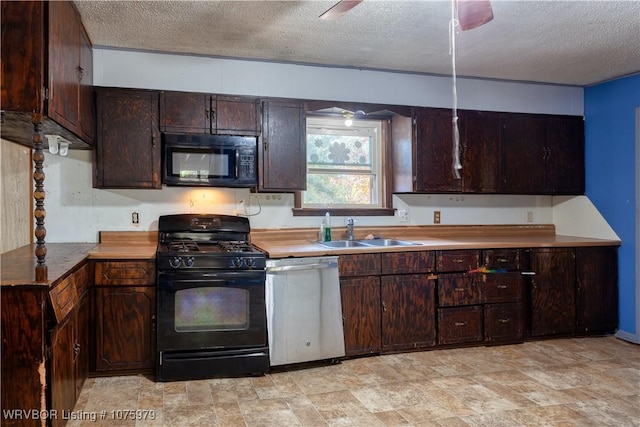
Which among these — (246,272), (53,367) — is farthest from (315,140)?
(53,367)

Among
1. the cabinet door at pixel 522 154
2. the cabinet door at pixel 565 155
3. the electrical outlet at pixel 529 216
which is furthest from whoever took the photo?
the electrical outlet at pixel 529 216

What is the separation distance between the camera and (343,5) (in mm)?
2375

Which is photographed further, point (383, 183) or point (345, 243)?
point (383, 183)

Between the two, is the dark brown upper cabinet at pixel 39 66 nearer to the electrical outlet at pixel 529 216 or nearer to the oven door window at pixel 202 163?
the oven door window at pixel 202 163

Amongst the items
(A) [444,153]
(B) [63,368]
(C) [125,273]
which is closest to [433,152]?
(A) [444,153]

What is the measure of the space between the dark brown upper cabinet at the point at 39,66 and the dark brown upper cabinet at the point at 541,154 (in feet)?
11.6

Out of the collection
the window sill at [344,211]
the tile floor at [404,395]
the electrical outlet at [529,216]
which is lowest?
the tile floor at [404,395]

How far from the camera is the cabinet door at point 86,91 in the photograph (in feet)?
10.1

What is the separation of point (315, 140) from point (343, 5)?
1921 mm

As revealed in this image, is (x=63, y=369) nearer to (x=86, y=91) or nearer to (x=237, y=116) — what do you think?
(x=86, y=91)

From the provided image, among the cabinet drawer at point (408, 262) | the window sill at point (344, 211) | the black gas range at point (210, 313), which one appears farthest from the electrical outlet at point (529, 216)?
the black gas range at point (210, 313)

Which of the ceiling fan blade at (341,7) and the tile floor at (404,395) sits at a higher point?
the ceiling fan blade at (341,7)

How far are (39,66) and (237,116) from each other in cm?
165

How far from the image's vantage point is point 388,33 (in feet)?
10.8
